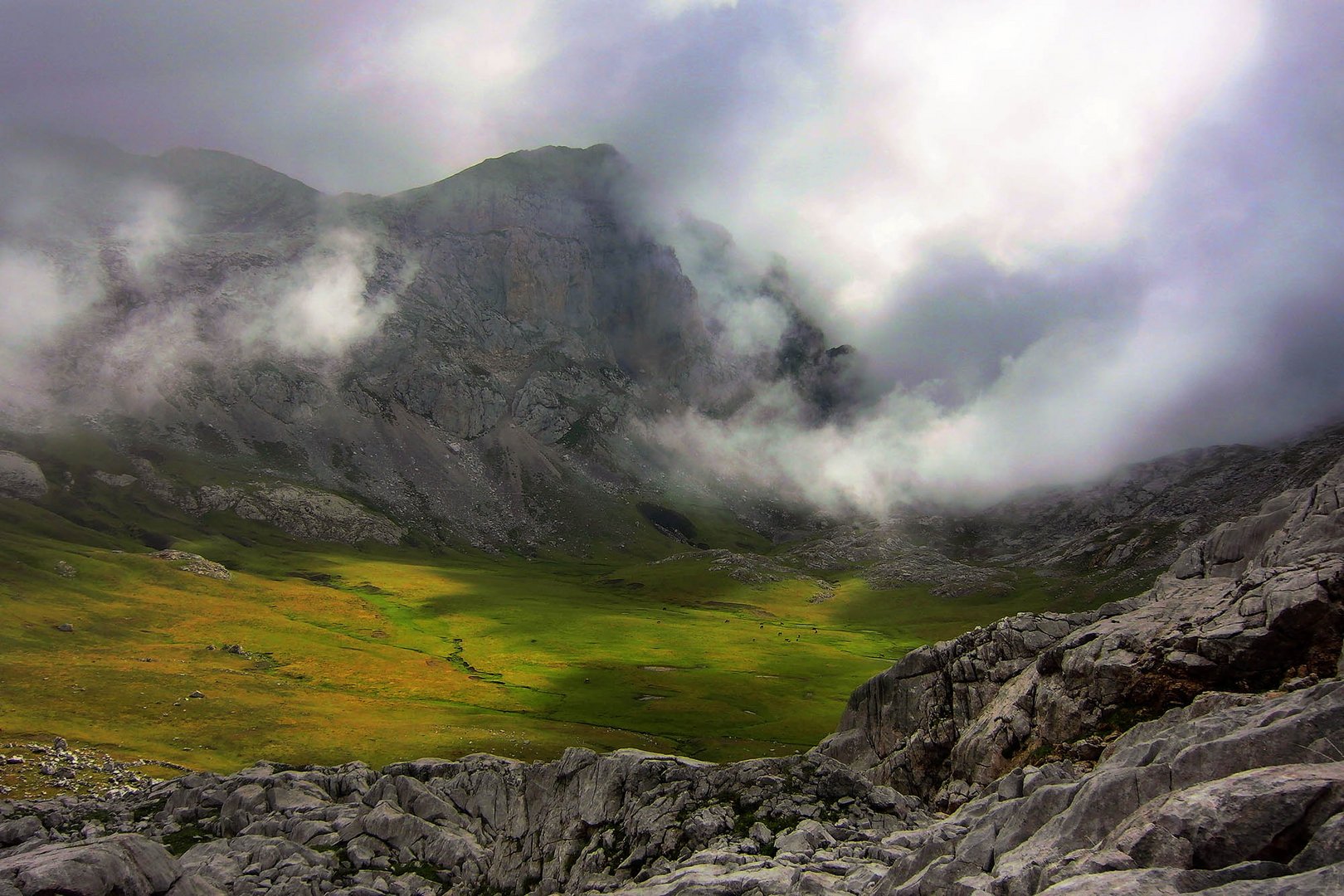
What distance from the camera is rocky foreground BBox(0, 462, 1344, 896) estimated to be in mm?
18016

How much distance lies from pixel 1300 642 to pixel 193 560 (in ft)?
715

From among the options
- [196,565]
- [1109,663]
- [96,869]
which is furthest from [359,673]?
[1109,663]

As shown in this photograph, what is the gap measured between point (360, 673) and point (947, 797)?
109425 millimetres

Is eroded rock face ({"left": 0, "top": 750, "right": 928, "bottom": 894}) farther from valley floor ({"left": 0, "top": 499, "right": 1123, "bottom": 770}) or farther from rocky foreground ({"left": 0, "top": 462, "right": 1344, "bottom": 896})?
valley floor ({"left": 0, "top": 499, "right": 1123, "bottom": 770})

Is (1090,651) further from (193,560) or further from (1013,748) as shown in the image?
(193,560)

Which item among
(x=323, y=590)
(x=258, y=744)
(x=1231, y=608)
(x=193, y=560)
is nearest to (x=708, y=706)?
(x=258, y=744)

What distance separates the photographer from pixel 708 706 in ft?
374

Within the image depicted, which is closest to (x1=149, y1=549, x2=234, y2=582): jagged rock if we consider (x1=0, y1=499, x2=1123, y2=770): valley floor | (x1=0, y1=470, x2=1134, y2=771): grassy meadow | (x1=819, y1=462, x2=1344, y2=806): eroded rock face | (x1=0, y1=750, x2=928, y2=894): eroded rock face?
(x1=0, y1=470, x2=1134, y2=771): grassy meadow

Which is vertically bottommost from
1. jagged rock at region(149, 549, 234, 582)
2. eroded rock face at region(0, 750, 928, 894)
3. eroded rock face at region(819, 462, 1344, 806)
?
eroded rock face at region(0, 750, 928, 894)

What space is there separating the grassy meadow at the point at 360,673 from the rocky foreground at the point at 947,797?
32.5 m

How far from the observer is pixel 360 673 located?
12575 centimetres

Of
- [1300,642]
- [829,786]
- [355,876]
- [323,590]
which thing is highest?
[323,590]

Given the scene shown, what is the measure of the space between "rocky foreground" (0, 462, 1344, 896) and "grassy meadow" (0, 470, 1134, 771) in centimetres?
3247

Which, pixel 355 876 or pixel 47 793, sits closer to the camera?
pixel 355 876
